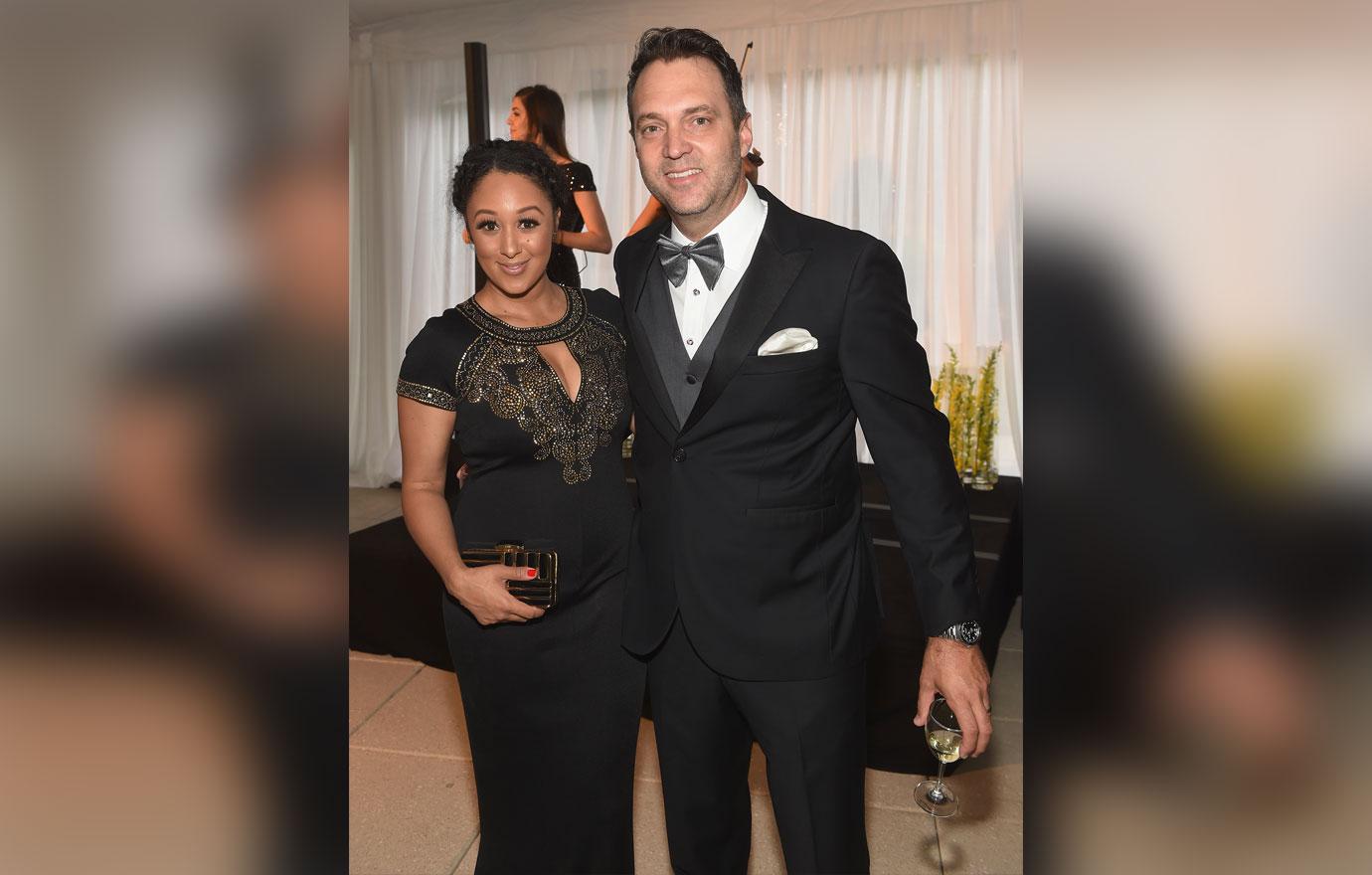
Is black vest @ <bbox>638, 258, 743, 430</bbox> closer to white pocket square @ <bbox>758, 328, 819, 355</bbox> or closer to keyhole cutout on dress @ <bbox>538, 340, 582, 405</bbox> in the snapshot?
white pocket square @ <bbox>758, 328, 819, 355</bbox>

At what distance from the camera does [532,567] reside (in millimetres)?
1604

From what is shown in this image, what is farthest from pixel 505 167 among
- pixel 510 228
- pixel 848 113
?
pixel 848 113

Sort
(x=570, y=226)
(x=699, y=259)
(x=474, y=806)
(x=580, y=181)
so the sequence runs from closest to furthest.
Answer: (x=699, y=259), (x=570, y=226), (x=474, y=806), (x=580, y=181)

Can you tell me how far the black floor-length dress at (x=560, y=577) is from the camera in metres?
1.62

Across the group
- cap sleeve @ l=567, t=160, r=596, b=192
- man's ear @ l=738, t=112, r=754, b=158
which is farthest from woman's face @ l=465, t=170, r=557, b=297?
cap sleeve @ l=567, t=160, r=596, b=192

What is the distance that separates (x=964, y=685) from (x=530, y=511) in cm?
73

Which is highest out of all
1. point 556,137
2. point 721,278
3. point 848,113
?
point 848,113

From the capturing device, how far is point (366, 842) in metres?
2.47

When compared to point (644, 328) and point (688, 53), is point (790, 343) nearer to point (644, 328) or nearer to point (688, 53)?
point (644, 328)

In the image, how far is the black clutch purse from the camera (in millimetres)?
1602

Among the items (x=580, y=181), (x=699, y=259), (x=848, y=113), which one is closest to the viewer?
(x=699, y=259)

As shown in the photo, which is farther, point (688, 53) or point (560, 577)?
point (560, 577)
